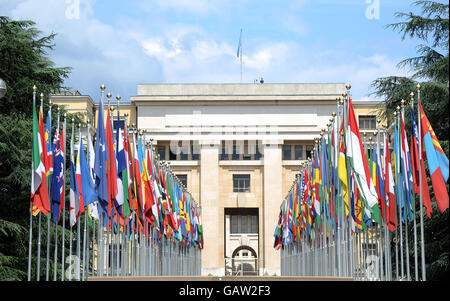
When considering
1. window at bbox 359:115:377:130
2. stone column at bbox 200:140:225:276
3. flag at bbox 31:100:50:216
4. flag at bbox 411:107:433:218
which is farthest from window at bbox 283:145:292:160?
flag at bbox 31:100:50:216

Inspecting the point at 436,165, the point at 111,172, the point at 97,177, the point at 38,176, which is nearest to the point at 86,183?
the point at 97,177

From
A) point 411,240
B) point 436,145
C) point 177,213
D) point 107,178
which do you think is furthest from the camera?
point 177,213

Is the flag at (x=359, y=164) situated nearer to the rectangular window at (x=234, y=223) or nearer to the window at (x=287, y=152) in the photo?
the window at (x=287, y=152)

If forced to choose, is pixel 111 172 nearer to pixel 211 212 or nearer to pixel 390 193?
pixel 390 193

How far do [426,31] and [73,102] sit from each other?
42948 mm

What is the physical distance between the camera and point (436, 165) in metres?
22.5

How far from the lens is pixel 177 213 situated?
42.8 metres

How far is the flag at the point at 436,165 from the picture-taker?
22.0 m

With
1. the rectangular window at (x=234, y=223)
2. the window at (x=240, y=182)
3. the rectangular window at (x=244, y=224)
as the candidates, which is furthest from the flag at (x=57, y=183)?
the rectangular window at (x=234, y=223)

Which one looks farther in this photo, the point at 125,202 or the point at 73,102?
the point at 73,102

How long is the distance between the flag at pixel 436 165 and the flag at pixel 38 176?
11260mm

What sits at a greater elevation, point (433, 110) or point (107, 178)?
point (433, 110)
